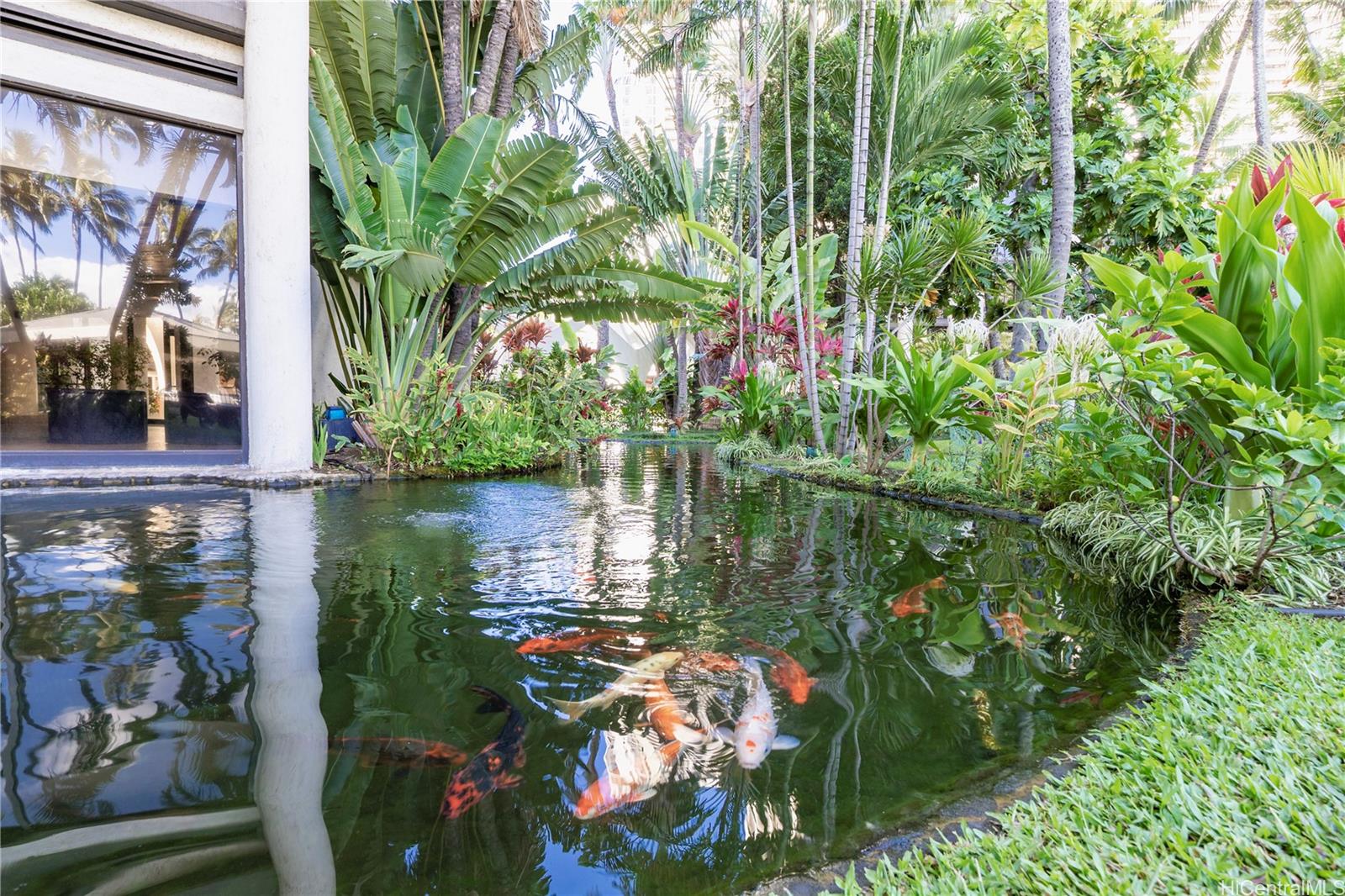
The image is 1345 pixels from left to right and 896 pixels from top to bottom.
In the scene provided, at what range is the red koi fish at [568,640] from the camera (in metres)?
2.41

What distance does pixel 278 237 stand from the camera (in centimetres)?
680

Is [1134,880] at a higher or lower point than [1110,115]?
lower

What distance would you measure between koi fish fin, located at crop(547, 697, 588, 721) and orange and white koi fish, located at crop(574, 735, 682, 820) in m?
0.15

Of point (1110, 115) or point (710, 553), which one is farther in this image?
point (1110, 115)

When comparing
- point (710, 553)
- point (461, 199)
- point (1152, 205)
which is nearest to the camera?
point (710, 553)

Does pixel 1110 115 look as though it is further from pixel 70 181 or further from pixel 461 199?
pixel 70 181

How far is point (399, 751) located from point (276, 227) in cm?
678

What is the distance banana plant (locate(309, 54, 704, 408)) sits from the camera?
22.7ft

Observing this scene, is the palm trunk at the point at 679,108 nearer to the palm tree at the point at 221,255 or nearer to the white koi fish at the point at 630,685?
the palm tree at the point at 221,255

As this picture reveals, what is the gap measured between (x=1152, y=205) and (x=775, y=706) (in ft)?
38.4

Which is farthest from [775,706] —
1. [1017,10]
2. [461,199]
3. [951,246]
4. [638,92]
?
[638,92]

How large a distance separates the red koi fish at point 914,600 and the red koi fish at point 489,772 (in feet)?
5.85

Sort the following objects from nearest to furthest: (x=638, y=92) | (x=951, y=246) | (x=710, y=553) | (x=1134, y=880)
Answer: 1. (x=1134, y=880)
2. (x=710, y=553)
3. (x=951, y=246)
4. (x=638, y=92)

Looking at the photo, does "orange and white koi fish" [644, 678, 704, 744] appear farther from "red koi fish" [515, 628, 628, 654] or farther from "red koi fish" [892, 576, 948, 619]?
"red koi fish" [892, 576, 948, 619]
